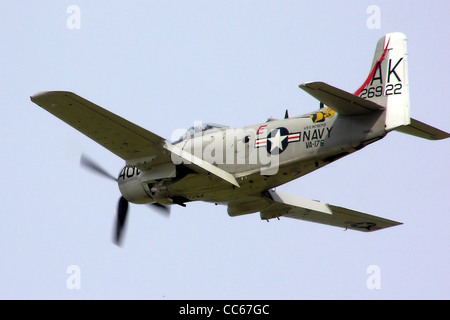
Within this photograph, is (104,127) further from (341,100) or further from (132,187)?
(341,100)

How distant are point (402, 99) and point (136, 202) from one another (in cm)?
810

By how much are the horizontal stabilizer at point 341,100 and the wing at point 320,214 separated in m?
4.69

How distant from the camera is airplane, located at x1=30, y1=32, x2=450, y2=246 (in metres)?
21.3

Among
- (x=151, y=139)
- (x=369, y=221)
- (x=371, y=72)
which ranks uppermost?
(x=371, y=72)

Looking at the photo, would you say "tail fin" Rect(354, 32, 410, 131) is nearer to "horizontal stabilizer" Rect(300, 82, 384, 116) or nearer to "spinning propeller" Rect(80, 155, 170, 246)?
"horizontal stabilizer" Rect(300, 82, 384, 116)

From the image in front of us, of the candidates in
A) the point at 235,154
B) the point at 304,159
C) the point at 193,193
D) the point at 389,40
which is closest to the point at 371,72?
the point at 389,40

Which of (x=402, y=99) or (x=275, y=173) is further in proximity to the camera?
(x=275, y=173)

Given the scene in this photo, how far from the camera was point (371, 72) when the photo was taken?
2212 cm

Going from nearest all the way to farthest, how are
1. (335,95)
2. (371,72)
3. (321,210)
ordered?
(335,95)
(371,72)
(321,210)

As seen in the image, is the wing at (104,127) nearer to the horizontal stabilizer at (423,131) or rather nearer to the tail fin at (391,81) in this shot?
the tail fin at (391,81)

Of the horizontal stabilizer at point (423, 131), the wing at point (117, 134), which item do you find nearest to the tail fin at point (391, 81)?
the horizontal stabilizer at point (423, 131)

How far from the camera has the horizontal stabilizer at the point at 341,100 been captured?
66.0 ft

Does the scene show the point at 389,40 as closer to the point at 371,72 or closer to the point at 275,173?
the point at 371,72

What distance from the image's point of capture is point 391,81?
21594mm
